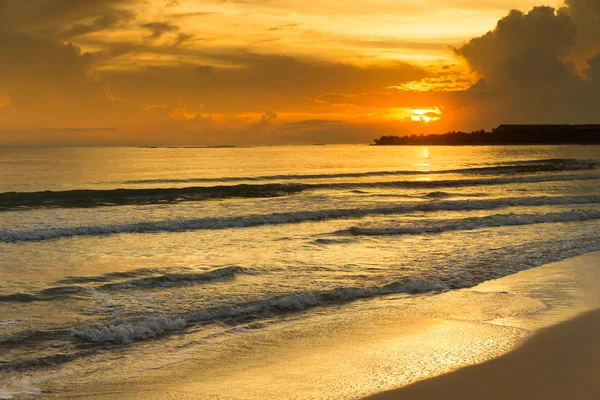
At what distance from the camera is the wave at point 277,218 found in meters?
20.6

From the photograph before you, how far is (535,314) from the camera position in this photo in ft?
34.1

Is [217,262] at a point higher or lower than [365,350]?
higher

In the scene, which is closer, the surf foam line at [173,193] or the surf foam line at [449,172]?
the surf foam line at [173,193]

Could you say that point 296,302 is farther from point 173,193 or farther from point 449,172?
point 449,172

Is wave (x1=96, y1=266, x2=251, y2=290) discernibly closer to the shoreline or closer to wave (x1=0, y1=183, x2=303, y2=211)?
the shoreline

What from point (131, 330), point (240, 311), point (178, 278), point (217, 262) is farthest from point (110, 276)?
point (131, 330)

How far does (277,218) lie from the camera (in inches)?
998

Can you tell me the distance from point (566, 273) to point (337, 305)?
237 inches

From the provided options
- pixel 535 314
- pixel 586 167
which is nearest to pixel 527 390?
pixel 535 314

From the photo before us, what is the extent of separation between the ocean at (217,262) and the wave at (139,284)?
0.12 ft

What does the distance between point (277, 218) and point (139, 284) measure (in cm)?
1283

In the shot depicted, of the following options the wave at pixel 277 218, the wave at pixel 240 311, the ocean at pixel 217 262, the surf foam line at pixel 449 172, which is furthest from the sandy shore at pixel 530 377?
the surf foam line at pixel 449 172

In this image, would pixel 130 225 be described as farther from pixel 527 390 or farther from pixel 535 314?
pixel 527 390

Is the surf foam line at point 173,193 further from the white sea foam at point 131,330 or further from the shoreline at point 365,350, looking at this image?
the shoreline at point 365,350
